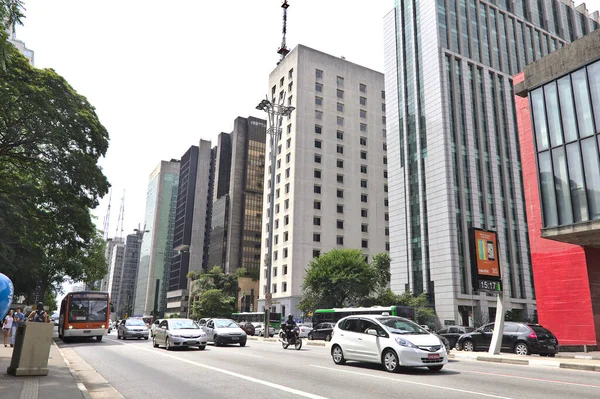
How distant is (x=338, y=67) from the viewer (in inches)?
3253

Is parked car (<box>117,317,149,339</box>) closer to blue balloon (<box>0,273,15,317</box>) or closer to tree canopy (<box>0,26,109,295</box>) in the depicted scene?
tree canopy (<box>0,26,109,295</box>)

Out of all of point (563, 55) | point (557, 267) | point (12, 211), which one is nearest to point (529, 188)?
point (557, 267)

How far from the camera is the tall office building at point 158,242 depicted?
15925 cm

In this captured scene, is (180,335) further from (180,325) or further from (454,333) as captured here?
(454,333)

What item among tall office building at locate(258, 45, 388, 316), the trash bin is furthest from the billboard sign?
tall office building at locate(258, 45, 388, 316)

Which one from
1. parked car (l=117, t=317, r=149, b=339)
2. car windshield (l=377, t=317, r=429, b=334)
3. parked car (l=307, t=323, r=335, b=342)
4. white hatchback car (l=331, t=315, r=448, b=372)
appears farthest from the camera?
parked car (l=307, t=323, r=335, b=342)

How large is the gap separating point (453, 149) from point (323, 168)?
22.3 metres

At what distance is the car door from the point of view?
39.9 ft

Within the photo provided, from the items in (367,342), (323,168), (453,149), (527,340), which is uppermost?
(323,168)

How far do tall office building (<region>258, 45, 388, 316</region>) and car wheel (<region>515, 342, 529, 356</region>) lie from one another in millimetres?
49172

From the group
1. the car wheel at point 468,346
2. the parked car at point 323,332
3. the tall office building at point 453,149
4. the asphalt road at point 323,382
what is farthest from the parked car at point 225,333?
the tall office building at point 453,149

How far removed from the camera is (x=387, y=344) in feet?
38.3

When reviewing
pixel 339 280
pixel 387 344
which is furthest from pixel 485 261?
pixel 339 280

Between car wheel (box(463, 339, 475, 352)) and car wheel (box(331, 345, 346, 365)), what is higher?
car wheel (box(331, 345, 346, 365))
